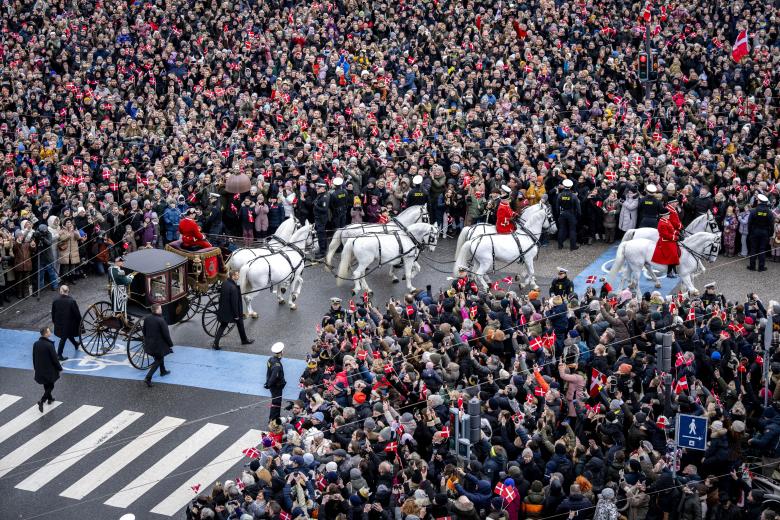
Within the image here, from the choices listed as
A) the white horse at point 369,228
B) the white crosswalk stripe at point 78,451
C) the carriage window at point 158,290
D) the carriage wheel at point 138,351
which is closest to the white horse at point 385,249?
the white horse at point 369,228

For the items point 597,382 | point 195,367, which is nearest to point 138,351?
point 195,367

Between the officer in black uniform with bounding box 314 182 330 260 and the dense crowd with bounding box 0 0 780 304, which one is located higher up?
the dense crowd with bounding box 0 0 780 304

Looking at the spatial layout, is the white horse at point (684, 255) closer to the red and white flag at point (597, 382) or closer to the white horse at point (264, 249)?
the red and white flag at point (597, 382)

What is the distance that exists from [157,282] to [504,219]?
27.3 feet

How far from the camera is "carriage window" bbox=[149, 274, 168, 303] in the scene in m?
25.0

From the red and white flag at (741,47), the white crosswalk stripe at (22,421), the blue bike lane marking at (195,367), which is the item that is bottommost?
the white crosswalk stripe at (22,421)

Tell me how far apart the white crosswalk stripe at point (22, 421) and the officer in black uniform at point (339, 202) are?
1034 centimetres

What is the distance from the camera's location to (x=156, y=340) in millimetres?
24250

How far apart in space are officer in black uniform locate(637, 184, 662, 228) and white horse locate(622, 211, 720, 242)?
1065mm

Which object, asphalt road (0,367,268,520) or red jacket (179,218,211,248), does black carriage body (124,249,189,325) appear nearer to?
red jacket (179,218,211,248)

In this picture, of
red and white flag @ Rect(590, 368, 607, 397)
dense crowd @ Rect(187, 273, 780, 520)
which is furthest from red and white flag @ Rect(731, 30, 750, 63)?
red and white flag @ Rect(590, 368, 607, 397)

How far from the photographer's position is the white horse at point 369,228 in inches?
1128

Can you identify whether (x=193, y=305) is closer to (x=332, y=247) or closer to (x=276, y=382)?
(x=332, y=247)

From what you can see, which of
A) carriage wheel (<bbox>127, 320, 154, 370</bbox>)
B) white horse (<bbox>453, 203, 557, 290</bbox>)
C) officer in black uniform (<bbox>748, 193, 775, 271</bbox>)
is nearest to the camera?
carriage wheel (<bbox>127, 320, 154, 370</bbox>)
